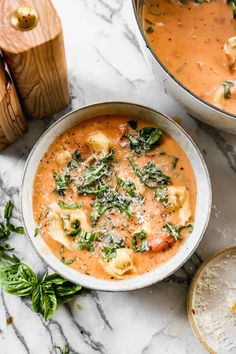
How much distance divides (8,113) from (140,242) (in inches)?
28.1

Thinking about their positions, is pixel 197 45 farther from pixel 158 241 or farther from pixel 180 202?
pixel 158 241

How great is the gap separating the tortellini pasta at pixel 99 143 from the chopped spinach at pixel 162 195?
253 millimetres

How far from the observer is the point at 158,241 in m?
2.34

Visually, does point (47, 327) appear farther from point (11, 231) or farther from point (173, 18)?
point (173, 18)

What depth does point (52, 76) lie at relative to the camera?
2344mm

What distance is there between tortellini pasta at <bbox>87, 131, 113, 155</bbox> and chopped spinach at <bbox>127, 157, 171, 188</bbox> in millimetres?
138

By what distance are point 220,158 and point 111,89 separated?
1.83ft

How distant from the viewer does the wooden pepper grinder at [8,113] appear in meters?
2.26

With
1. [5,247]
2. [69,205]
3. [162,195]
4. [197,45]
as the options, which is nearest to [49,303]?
[5,247]

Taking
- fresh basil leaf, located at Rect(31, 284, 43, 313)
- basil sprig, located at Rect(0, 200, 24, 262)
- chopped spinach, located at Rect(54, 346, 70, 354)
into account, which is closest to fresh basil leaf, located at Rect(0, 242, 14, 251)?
basil sprig, located at Rect(0, 200, 24, 262)

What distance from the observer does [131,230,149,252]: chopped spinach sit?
234cm

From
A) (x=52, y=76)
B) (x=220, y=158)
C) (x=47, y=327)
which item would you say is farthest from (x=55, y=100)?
(x=47, y=327)

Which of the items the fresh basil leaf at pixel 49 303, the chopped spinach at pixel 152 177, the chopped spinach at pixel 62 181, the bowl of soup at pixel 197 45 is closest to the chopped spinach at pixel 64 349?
the fresh basil leaf at pixel 49 303

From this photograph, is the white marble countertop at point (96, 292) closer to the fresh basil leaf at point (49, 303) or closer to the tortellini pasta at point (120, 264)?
the fresh basil leaf at point (49, 303)
